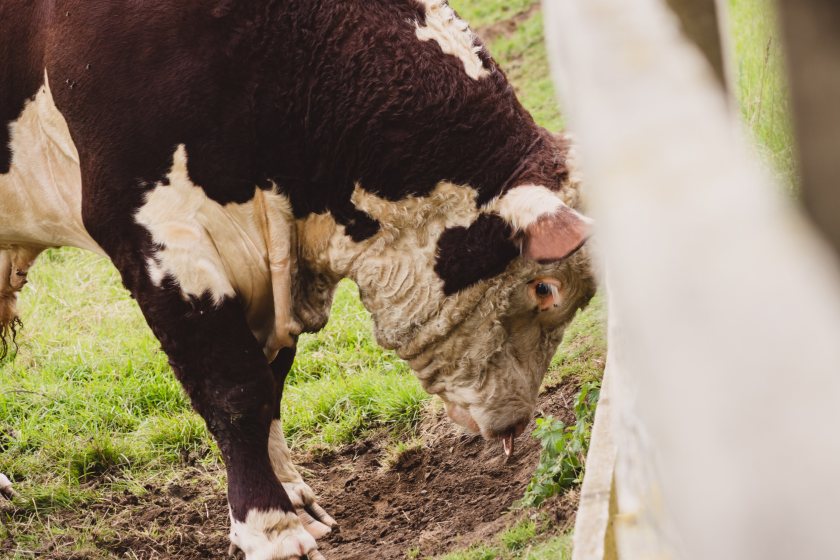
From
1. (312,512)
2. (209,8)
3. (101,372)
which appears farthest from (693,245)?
(101,372)

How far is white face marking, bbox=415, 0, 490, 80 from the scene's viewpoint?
154 inches

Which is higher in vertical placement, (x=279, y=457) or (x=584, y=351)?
(x=584, y=351)

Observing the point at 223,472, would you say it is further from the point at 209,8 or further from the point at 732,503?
the point at 732,503

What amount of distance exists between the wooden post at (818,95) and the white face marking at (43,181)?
3399 millimetres

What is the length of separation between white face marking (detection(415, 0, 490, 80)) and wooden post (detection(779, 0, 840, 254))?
2855mm

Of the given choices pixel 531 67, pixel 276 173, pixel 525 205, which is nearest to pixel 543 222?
pixel 525 205

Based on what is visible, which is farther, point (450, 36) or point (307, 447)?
point (307, 447)

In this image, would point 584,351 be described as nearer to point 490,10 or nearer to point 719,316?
point 719,316

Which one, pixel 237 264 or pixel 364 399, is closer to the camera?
pixel 237 264

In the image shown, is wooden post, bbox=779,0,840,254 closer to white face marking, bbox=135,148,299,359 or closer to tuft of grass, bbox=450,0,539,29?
white face marking, bbox=135,148,299,359

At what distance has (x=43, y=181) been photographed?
14.1 feet

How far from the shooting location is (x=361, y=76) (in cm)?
384

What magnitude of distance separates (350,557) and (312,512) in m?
0.39

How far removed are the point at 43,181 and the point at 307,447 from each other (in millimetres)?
1939
